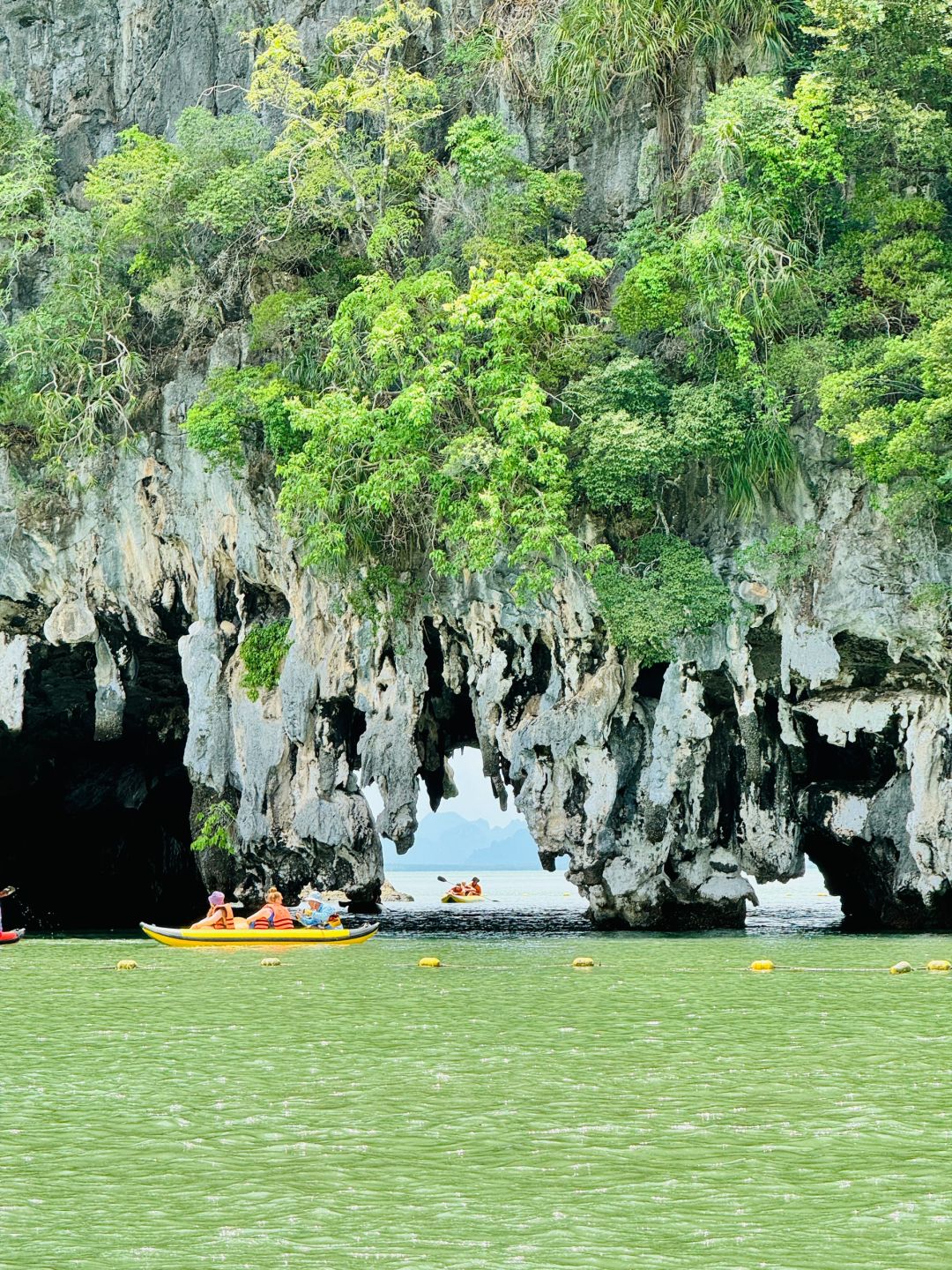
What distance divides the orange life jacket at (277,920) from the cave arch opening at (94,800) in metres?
9.53

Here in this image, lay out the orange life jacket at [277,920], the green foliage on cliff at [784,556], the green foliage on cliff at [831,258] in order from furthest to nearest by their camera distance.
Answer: the green foliage on cliff at [784,556]
the orange life jacket at [277,920]
the green foliage on cliff at [831,258]

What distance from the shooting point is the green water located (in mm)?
6926

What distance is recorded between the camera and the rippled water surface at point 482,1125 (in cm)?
693

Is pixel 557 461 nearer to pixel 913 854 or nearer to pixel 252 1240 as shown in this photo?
pixel 913 854

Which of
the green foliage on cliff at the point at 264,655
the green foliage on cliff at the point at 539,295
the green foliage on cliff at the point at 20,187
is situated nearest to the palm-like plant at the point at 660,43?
the green foliage on cliff at the point at 539,295

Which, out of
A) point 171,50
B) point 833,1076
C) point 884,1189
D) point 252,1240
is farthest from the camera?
point 171,50

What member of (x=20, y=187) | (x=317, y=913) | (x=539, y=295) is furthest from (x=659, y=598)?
(x=20, y=187)

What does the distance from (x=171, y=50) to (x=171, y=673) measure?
536 inches

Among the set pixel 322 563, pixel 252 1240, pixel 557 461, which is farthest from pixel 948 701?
pixel 252 1240

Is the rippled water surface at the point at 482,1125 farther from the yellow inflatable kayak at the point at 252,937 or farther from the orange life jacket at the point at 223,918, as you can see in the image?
the orange life jacket at the point at 223,918

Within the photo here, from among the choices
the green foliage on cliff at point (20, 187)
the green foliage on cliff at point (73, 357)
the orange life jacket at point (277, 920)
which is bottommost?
the orange life jacket at point (277, 920)

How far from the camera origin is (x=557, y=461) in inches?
952

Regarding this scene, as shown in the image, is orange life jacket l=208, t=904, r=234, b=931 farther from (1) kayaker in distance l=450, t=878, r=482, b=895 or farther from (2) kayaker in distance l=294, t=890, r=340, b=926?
(1) kayaker in distance l=450, t=878, r=482, b=895

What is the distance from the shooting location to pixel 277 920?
24.2m
